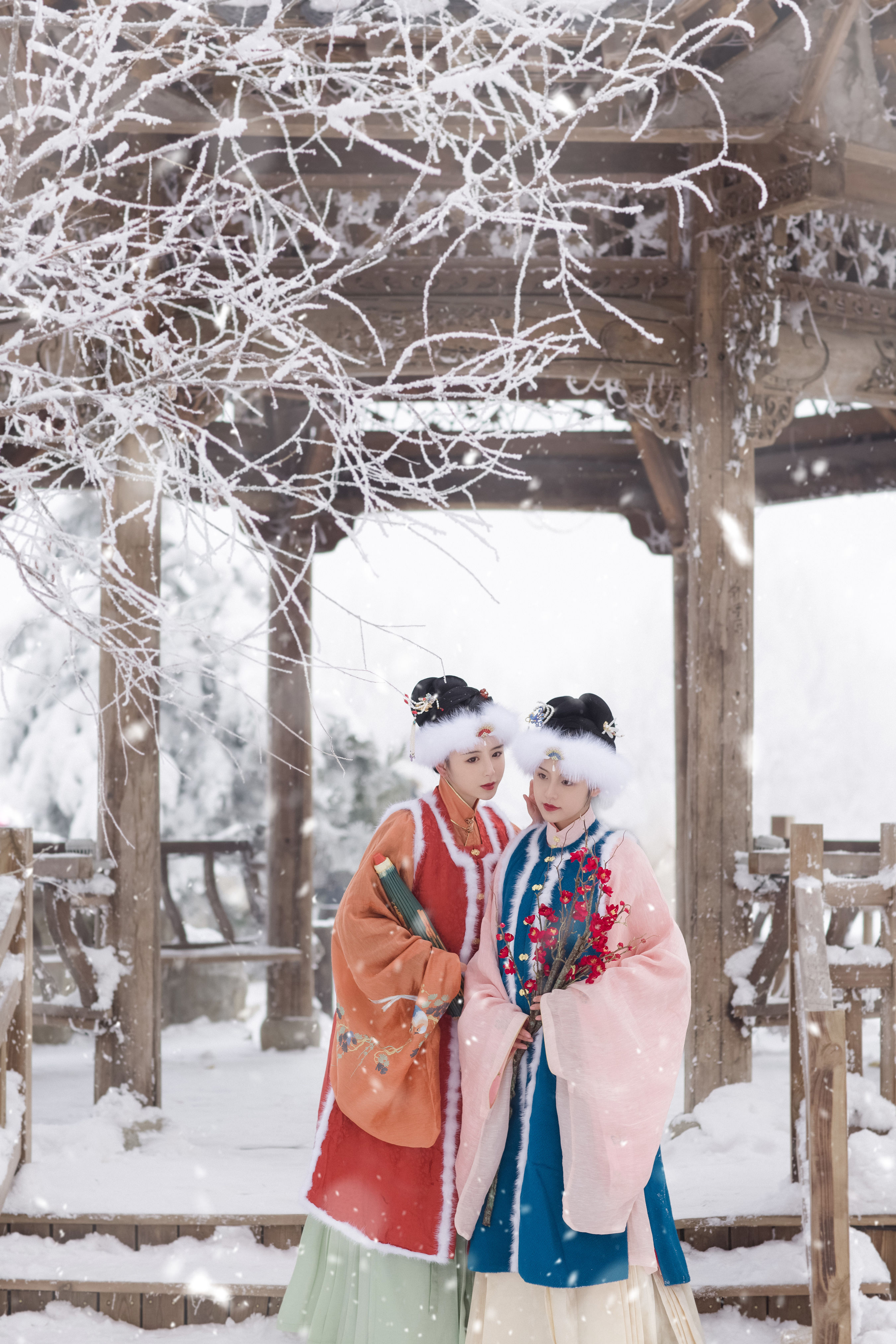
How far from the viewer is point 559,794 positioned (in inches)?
Answer: 109

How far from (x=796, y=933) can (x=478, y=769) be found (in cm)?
143

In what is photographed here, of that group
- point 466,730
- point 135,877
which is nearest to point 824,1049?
point 466,730

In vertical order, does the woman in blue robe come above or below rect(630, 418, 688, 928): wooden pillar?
below

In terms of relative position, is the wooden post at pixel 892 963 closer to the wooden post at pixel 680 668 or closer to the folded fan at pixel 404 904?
the folded fan at pixel 404 904

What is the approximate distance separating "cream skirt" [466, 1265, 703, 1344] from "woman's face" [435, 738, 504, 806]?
1109 millimetres

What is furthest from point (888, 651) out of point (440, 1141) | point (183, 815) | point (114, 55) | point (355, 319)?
point (114, 55)

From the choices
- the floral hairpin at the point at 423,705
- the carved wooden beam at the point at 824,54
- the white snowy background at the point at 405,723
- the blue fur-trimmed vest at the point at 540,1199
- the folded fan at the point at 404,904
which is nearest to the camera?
the blue fur-trimmed vest at the point at 540,1199

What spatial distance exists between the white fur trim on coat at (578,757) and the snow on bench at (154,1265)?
5.88 ft

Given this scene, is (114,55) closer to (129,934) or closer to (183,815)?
(129,934)

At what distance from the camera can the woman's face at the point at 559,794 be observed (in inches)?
109

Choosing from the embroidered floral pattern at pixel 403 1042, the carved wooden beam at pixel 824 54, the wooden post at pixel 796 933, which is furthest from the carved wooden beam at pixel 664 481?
the embroidered floral pattern at pixel 403 1042

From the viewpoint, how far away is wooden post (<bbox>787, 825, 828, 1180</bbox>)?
374cm

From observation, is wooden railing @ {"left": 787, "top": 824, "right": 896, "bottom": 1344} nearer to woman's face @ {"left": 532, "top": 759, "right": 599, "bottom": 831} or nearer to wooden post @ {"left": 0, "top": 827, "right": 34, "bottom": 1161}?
woman's face @ {"left": 532, "top": 759, "right": 599, "bottom": 831}

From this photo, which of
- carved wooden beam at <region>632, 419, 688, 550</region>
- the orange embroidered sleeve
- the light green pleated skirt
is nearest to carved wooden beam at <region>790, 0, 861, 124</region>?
carved wooden beam at <region>632, 419, 688, 550</region>
